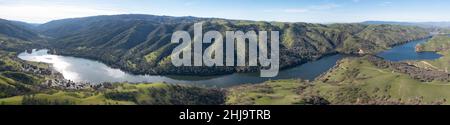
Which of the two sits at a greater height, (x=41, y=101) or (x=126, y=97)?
(x=41, y=101)

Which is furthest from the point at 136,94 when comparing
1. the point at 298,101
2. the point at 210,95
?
the point at 298,101

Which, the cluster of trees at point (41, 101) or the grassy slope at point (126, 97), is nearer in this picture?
the cluster of trees at point (41, 101)

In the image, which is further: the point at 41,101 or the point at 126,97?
the point at 126,97

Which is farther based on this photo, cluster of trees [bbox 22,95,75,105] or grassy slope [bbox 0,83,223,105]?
grassy slope [bbox 0,83,223,105]
